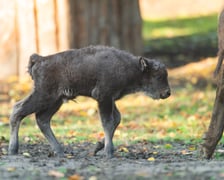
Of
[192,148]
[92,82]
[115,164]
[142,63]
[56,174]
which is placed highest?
[142,63]

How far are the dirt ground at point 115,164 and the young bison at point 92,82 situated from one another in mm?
382

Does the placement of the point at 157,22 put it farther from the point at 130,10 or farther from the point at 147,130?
the point at 147,130

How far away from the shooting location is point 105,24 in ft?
54.3

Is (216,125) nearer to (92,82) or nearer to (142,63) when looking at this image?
A: (142,63)

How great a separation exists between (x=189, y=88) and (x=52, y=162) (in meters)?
8.09

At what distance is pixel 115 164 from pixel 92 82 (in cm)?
112

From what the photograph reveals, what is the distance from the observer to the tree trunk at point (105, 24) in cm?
1598

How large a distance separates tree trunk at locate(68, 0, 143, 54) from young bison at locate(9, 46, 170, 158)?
23.6 ft

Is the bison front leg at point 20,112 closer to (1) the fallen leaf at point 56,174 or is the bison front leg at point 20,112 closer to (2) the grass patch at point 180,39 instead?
(1) the fallen leaf at point 56,174

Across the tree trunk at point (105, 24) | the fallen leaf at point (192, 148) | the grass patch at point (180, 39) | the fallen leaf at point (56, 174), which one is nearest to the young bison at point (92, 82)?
the fallen leaf at point (192, 148)

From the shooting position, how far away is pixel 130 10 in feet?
56.8

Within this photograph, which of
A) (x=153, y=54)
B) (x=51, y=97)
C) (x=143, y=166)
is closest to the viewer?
(x=143, y=166)

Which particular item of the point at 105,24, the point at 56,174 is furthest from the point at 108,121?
the point at 105,24

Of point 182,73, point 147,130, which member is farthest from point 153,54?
point 147,130
